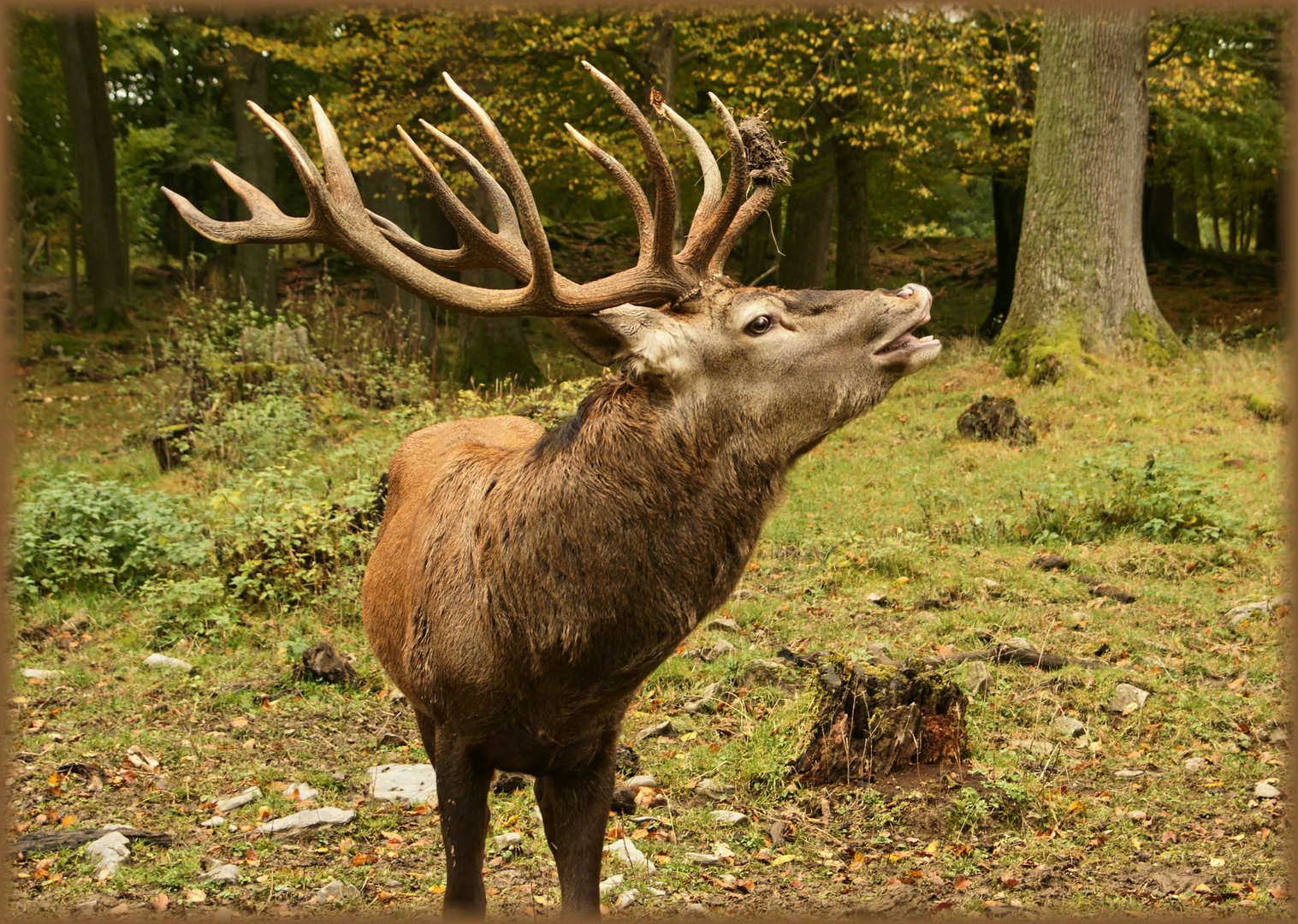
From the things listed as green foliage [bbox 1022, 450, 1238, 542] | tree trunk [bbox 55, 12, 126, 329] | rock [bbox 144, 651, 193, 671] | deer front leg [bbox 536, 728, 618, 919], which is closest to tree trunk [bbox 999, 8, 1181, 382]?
green foliage [bbox 1022, 450, 1238, 542]

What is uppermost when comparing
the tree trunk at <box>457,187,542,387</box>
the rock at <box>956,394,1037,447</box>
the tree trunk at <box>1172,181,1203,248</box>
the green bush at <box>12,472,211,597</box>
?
the tree trunk at <box>1172,181,1203,248</box>

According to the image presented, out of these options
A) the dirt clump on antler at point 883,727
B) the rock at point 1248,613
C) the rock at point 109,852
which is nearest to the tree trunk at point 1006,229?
the rock at point 1248,613

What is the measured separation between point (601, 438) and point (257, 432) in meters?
7.21

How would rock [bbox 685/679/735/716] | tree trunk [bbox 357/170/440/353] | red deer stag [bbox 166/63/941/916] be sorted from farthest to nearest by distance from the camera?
tree trunk [bbox 357/170/440/353] < rock [bbox 685/679/735/716] < red deer stag [bbox 166/63/941/916]

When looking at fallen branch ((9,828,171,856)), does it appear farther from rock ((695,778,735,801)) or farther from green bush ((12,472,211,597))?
green bush ((12,472,211,597))

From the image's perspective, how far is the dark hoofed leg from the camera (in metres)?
3.66

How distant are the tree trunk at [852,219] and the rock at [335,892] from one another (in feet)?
50.9

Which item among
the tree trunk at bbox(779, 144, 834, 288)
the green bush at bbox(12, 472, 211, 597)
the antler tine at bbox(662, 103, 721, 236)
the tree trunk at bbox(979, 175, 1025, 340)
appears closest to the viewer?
the antler tine at bbox(662, 103, 721, 236)

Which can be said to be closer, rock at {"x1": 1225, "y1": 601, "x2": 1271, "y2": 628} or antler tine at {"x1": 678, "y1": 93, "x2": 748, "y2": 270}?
antler tine at {"x1": 678, "y1": 93, "x2": 748, "y2": 270}

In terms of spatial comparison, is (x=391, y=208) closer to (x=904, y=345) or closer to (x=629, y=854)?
(x=629, y=854)

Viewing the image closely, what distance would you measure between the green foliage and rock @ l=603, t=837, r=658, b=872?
4500 mm

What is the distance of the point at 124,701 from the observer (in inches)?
237

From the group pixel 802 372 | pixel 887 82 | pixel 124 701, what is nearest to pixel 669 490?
pixel 802 372

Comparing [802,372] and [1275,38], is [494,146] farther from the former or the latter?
[1275,38]
